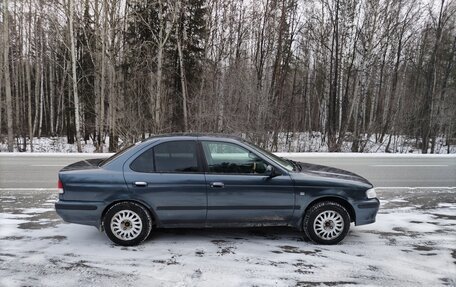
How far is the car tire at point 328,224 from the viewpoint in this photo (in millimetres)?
5270

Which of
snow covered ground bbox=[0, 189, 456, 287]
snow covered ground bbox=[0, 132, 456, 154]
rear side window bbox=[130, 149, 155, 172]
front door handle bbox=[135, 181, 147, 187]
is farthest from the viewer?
snow covered ground bbox=[0, 132, 456, 154]

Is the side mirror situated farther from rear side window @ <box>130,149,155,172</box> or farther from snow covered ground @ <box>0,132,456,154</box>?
snow covered ground @ <box>0,132,456,154</box>

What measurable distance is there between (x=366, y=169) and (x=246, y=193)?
362 inches

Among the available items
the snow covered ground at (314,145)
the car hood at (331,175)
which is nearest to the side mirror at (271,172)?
the car hood at (331,175)

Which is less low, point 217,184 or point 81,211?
point 217,184

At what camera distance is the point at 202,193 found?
5.12 metres

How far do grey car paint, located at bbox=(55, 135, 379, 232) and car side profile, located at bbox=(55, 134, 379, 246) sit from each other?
0.01 metres

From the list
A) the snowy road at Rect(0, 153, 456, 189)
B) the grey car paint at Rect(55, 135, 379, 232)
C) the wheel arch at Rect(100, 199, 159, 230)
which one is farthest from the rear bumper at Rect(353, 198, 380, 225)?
the snowy road at Rect(0, 153, 456, 189)

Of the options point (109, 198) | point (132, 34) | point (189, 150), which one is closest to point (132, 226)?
point (109, 198)

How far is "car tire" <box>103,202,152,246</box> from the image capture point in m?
5.11

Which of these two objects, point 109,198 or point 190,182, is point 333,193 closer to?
point 190,182

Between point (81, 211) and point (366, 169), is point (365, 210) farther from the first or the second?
point (366, 169)

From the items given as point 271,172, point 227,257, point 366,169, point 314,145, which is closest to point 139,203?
point 227,257

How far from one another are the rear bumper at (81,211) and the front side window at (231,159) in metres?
1.66
